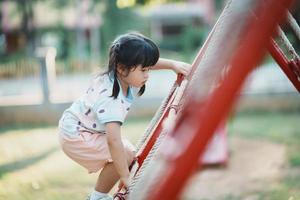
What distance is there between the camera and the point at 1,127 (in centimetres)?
857

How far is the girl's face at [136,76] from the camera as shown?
7.44ft

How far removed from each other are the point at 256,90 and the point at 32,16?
36.6ft

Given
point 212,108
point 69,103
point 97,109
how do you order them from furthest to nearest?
point 69,103, point 97,109, point 212,108

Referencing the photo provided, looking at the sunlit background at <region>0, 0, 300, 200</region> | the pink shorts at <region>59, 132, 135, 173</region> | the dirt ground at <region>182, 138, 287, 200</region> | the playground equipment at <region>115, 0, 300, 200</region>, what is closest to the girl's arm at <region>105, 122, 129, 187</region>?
the pink shorts at <region>59, 132, 135, 173</region>

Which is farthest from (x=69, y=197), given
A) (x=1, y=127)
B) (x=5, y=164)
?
(x=1, y=127)

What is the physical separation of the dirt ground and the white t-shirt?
181cm

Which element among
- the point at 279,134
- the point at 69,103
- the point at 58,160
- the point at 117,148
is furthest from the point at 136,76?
the point at 69,103

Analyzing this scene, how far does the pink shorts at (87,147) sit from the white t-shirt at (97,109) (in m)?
0.03

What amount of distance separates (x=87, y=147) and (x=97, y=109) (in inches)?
10.5

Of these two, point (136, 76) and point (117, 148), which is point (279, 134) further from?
point (117, 148)

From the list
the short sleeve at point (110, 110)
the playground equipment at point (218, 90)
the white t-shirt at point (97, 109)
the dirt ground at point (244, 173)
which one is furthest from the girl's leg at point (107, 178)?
the dirt ground at point (244, 173)

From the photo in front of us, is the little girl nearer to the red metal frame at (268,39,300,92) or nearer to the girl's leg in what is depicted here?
the girl's leg

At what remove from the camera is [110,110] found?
2227mm

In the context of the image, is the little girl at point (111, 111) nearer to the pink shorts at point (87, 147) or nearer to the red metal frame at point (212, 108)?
the pink shorts at point (87, 147)
